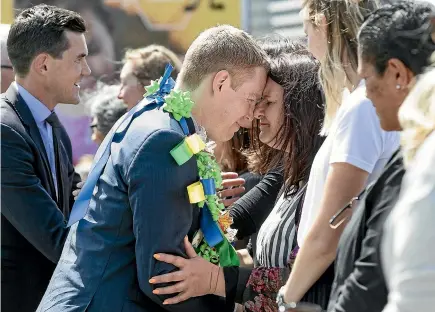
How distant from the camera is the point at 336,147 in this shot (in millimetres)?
2529

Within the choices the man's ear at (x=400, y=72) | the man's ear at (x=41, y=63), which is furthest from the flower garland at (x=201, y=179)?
the man's ear at (x=41, y=63)

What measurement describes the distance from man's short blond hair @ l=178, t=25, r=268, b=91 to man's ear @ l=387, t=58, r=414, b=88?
86 centimetres

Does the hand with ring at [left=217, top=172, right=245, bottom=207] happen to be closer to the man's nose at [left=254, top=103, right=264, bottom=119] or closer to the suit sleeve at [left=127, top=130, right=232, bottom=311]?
the man's nose at [left=254, top=103, right=264, bottom=119]

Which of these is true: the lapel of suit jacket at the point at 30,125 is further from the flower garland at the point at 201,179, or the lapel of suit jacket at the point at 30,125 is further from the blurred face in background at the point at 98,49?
the blurred face in background at the point at 98,49

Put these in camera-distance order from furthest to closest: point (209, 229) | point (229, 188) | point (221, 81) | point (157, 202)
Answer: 1. point (229, 188)
2. point (221, 81)
3. point (209, 229)
4. point (157, 202)

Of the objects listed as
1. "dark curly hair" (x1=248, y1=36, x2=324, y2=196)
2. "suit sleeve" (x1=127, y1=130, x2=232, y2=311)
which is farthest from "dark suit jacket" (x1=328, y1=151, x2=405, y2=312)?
"dark curly hair" (x1=248, y1=36, x2=324, y2=196)

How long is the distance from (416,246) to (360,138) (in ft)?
2.41

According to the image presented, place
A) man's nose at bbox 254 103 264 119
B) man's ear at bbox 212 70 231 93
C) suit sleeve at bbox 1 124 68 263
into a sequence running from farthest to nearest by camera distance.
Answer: suit sleeve at bbox 1 124 68 263, man's nose at bbox 254 103 264 119, man's ear at bbox 212 70 231 93

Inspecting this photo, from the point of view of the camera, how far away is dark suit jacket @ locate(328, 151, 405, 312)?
205 cm

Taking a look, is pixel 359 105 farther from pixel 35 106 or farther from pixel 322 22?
pixel 35 106

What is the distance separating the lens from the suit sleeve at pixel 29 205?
3.58m

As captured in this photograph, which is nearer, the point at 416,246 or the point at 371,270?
the point at 416,246

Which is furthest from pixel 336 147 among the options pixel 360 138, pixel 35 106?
pixel 35 106

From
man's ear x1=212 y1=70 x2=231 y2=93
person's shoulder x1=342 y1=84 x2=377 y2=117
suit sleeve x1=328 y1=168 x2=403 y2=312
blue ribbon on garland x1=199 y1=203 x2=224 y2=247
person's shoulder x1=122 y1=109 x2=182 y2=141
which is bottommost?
blue ribbon on garland x1=199 y1=203 x2=224 y2=247
